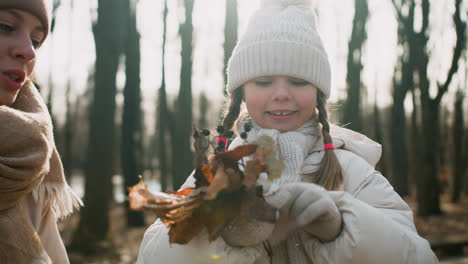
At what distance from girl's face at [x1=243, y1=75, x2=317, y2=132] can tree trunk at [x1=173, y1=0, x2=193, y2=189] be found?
5690mm

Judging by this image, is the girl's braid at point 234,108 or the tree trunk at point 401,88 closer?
the girl's braid at point 234,108

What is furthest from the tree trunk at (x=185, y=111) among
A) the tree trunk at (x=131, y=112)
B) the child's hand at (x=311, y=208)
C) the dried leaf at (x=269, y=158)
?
the dried leaf at (x=269, y=158)

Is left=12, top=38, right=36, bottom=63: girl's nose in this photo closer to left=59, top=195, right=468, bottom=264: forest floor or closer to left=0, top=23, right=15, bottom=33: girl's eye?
left=0, top=23, right=15, bottom=33: girl's eye

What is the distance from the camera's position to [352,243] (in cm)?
146

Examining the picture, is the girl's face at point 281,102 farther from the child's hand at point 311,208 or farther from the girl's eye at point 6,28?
the girl's eye at point 6,28

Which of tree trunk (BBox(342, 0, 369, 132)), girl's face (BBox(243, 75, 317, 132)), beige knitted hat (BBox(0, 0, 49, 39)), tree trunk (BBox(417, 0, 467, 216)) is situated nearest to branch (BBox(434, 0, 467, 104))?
tree trunk (BBox(417, 0, 467, 216))

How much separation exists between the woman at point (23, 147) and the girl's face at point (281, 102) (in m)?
1.10

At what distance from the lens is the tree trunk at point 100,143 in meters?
7.32

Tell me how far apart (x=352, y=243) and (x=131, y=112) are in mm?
9806

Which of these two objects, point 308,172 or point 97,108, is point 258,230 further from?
point 97,108

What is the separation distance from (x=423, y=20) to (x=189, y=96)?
7063mm

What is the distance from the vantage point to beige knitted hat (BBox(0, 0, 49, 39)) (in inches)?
68.7

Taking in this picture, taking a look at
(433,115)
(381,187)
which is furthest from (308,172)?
(433,115)

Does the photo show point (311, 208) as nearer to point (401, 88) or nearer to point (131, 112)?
point (131, 112)
